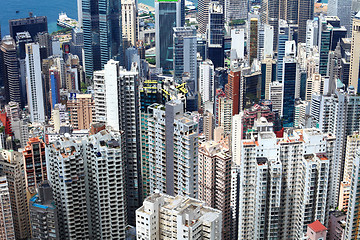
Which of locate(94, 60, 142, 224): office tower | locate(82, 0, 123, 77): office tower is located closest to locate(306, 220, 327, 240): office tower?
locate(94, 60, 142, 224): office tower

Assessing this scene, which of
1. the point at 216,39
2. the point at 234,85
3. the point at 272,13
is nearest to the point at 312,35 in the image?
the point at 216,39

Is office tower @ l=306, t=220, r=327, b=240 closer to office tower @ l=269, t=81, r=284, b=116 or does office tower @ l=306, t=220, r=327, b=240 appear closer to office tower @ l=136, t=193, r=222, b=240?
office tower @ l=136, t=193, r=222, b=240

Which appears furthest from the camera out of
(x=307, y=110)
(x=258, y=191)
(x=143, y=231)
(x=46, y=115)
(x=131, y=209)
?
(x=46, y=115)

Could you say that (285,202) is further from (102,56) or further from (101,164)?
(102,56)

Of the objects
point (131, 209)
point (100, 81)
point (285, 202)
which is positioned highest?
point (100, 81)

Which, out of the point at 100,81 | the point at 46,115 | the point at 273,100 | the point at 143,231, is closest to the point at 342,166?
the point at 100,81

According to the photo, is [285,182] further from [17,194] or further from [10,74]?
[10,74]

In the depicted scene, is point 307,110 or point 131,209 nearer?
point 131,209
